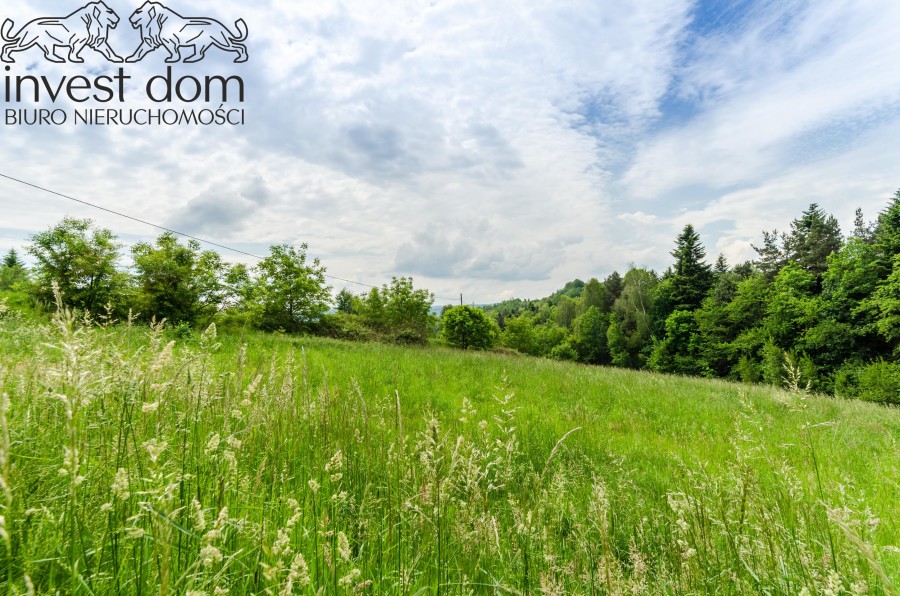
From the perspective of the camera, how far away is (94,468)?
2062 mm

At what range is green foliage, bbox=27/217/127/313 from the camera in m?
15.8

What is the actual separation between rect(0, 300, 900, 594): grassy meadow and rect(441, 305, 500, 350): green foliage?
35012 mm

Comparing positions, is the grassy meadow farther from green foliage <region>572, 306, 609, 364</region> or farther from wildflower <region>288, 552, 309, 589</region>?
green foliage <region>572, 306, 609, 364</region>

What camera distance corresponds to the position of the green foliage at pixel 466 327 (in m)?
44.5

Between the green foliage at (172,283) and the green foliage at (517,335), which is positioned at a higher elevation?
the green foliage at (172,283)

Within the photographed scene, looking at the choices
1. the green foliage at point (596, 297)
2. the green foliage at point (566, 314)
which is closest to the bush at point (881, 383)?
the green foliage at point (596, 297)

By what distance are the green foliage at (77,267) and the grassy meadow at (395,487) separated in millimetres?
Answer: 12693

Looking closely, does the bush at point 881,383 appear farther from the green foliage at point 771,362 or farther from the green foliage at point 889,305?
the green foliage at point 771,362

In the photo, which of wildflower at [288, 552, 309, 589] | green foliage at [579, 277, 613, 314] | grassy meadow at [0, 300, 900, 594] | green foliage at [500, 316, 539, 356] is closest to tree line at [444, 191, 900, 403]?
green foliage at [579, 277, 613, 314]

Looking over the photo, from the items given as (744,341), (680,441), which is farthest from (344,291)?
(680,441)

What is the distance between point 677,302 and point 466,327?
90.5 ft

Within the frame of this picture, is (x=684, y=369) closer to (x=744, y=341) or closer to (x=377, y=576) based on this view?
(x=744, y=341)

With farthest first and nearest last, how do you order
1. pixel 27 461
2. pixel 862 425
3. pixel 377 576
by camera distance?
pixel 862 425 < pixel 27 461 < pixel 377 576

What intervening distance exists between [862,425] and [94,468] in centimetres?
1217
